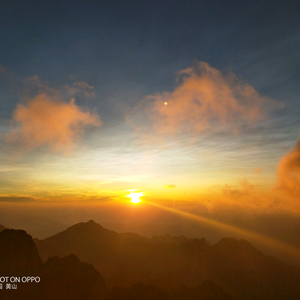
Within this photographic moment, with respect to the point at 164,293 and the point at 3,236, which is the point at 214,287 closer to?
the point at 164,293

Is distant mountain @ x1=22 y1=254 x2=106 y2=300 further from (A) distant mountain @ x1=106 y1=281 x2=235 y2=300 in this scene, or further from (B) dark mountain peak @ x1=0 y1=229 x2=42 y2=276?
(A) distant mountain @ x1=106 y1=281 x2=235 y2=300

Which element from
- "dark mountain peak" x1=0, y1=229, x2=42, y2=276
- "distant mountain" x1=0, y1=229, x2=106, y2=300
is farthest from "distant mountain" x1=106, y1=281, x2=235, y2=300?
"dark mountain peak" x1=0, y1=229, x2=42, y2=276

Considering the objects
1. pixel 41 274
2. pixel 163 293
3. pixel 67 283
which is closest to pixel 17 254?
pixel 41 274

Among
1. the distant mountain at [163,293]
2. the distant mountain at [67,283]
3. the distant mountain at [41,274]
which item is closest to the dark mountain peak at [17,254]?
the distant mountain at [41,274]

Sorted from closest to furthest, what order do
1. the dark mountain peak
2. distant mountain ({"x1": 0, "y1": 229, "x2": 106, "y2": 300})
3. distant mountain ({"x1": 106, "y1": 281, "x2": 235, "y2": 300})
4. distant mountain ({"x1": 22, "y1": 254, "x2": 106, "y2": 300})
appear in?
distant mountain ({"x1": 0, "y1": 229, "x2": 106, "y2": 300}) → the dark mountain peak → distant mountain ({"x1": 22, "y1": 254, "x2": 106, "y2": 300}) → distant mountain ({"x1": 106, "y1": 281, "x2": 235, "y2": 300})

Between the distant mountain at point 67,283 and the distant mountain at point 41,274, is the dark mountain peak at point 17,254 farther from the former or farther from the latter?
the distant mountain at point 67,283

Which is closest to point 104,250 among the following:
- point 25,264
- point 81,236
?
point 81,236

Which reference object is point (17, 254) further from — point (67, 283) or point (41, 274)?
point (67, 283)

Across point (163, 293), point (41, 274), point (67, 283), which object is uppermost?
point (41, 274)

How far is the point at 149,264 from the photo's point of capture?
186m

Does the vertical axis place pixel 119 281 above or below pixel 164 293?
below

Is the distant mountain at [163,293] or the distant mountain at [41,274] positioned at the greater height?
the distant mountain at [41,274]

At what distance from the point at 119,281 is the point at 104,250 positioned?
47885 mm

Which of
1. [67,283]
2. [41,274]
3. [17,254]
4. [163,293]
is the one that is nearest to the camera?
[17,254]
